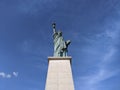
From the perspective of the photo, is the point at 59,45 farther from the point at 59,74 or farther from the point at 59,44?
the point at 59,74

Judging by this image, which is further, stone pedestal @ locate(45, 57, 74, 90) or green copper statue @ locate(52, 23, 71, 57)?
green copper statue @ locate(52, 23, 71, 57)

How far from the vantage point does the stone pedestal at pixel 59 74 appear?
18.5 metres

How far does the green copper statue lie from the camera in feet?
69.3

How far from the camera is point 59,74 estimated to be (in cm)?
1916

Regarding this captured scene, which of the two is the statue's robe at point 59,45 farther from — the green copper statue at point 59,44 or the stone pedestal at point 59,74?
the stone pedestal at point 59,74

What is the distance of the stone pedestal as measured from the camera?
1845cm

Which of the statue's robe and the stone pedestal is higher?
the statue's robe

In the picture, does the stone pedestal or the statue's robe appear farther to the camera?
the statue's robe

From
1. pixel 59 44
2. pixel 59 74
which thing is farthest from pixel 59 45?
pixel 59 74

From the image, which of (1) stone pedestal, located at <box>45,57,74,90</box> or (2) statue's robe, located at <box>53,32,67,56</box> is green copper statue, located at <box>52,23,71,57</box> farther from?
(1) stone pedestal, located at <box>45,57,74,90</box>

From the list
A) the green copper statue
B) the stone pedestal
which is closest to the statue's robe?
the green copper statue

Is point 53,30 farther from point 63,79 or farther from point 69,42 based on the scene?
point 63,79

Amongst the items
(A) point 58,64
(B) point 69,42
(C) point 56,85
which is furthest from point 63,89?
(B) point 69,42

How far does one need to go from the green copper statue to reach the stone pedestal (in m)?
1.07
